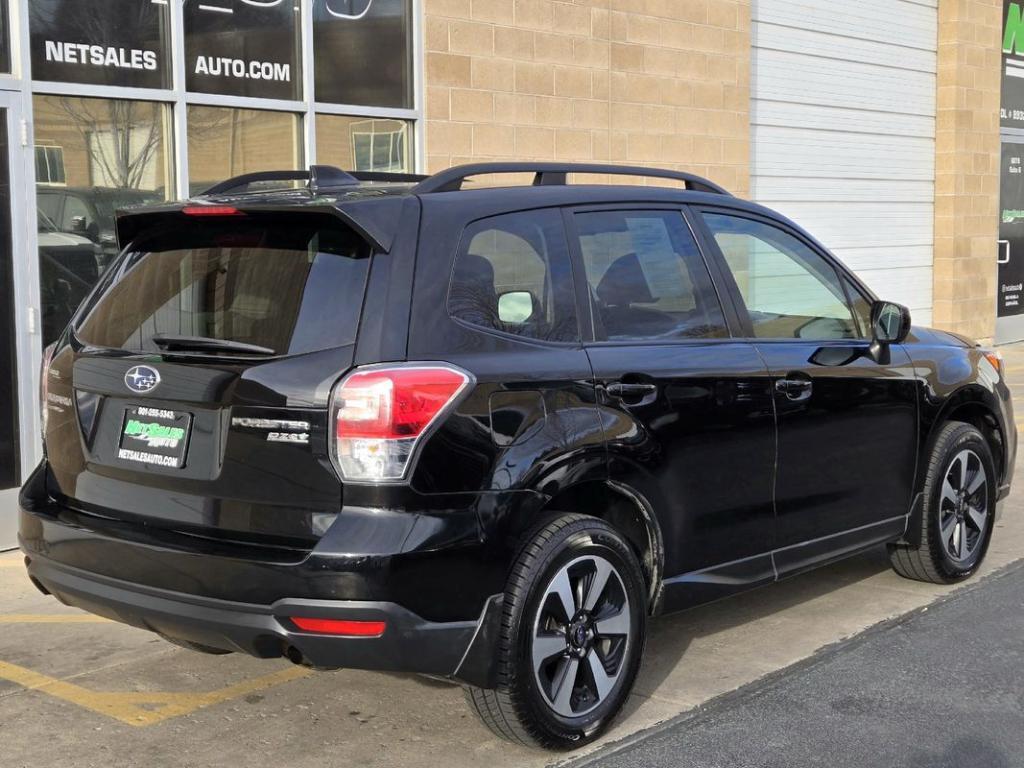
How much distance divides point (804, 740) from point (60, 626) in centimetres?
317

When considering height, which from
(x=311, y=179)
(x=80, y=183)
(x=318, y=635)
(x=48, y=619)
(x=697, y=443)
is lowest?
(x=48, y=619)

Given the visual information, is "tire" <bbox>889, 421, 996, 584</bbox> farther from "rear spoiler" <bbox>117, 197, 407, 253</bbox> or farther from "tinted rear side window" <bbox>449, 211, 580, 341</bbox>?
"rear spoiler" <bbox>117, 197, 407, 253</bbox>

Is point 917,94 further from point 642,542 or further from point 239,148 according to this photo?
point 642,542

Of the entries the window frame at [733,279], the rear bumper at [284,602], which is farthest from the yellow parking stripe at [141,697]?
the window frame at [733,279]

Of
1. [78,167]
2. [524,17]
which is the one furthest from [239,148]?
[524,17]

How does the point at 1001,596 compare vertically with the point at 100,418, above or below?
below

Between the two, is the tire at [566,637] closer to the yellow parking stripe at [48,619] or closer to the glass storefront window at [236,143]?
the yellow parking stripe at [48,619]

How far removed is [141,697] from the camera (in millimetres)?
4898

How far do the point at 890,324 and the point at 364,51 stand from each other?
4904mm

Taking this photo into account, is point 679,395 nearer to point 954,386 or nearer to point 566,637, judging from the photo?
point 566,637

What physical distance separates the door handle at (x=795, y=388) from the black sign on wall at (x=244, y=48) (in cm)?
458

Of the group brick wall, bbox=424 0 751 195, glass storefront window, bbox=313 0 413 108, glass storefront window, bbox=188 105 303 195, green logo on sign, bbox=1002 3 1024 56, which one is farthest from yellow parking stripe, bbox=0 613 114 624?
green logo on sign, bbox=1002 3 1024 56

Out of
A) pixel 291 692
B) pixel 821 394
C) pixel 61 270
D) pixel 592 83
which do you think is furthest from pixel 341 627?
pixel 592 83

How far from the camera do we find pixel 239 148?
859 centimetres
